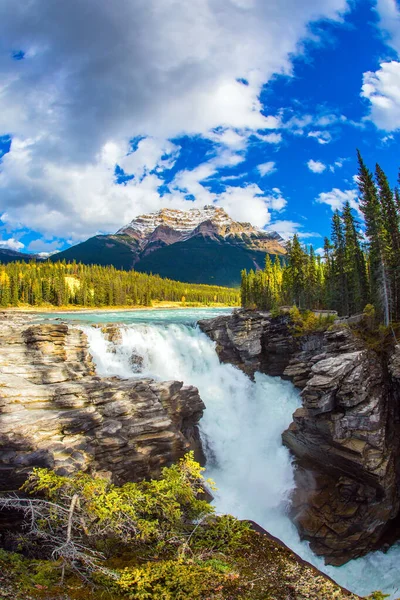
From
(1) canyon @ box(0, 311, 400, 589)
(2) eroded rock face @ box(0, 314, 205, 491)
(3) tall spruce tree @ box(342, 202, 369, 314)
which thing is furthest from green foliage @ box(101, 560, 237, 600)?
(3) tall spruce tree @ box(342, 202, 369, 314)

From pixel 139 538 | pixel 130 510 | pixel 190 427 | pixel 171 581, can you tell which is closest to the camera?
pixel 171 581

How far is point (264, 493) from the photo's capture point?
25.3 metres

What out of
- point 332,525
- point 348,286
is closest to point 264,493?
point 332,525

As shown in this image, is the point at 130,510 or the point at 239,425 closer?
the point at 130,510

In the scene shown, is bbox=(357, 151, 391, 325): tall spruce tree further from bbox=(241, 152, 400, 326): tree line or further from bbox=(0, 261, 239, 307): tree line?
bbox=(0, 261, 239, 307): tree line

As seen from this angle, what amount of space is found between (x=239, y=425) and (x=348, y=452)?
36.9 feet

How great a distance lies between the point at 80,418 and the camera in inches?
815

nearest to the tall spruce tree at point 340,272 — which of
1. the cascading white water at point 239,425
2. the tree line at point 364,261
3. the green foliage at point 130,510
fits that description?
the tree line at point 364,261

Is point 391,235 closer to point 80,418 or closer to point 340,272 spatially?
point 340,272

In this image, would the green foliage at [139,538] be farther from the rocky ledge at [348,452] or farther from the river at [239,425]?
the rocky ledge at [348,452]

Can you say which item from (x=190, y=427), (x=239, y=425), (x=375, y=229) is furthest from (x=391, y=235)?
(x=190, y=427)

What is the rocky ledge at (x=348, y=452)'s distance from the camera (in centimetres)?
2252

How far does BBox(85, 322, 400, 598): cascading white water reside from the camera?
2167 centimetres

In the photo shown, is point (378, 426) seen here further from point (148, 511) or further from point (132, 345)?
point (132, 345)
